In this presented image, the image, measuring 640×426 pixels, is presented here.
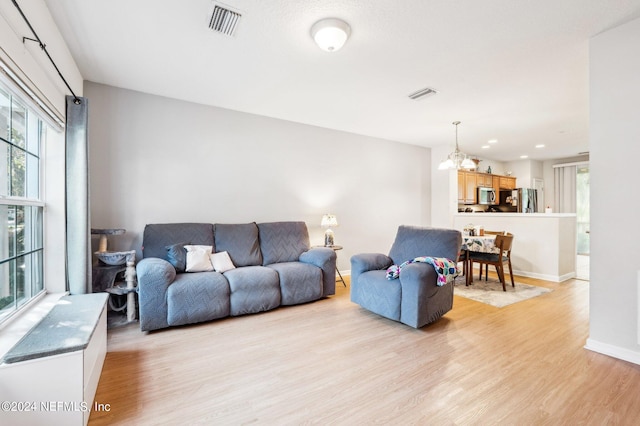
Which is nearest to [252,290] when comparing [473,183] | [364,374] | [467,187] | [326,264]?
[326,264]

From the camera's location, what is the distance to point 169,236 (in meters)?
3.36

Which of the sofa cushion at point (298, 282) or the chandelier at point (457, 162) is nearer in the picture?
the sofa cushion at point (298, 282)

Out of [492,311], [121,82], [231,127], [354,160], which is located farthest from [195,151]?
[492,311]

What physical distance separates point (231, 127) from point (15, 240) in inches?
102

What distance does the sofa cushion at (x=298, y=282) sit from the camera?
3422mm

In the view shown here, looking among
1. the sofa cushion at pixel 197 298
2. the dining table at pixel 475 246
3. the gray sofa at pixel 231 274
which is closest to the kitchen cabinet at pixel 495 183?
the dining table at pixel 475 246

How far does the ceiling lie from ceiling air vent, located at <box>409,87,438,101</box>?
0.08 m

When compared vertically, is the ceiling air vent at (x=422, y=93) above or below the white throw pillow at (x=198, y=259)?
above

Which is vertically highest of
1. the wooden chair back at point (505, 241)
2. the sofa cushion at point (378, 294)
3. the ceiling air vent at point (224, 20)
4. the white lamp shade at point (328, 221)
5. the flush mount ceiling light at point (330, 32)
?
the ceiling air vent at point (224, 20)

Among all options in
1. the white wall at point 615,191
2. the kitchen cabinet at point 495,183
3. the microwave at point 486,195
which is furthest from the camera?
the kitchen cabinet at point 495,183

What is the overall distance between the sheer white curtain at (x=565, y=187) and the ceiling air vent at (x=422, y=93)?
6627 millimetres

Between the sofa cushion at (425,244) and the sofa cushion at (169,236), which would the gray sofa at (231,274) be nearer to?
the sofa cushion at (169,236)

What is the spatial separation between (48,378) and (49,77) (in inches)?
80.1

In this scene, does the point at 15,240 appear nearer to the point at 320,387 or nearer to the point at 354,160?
the point at 320,387
